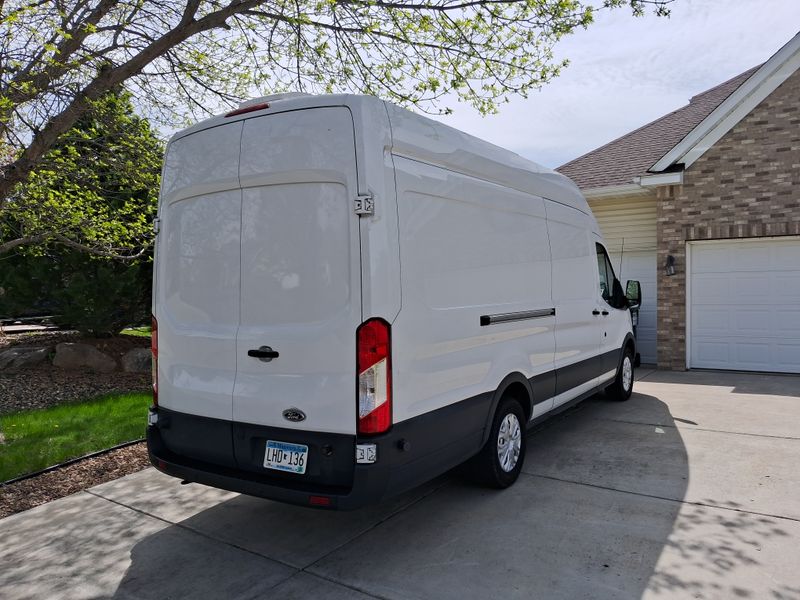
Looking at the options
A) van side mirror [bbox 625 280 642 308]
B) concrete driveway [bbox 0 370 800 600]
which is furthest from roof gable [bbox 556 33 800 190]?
concrete driveway [bbox 0 370 800 600]

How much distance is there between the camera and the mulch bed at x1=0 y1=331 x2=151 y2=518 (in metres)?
4.84

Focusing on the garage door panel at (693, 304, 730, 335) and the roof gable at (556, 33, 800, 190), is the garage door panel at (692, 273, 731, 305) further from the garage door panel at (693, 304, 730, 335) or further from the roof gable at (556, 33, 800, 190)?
the roof gable at (556, 33, 800, 190)

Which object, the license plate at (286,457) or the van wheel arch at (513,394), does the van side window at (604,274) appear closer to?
the van wheel arch at (513,394)

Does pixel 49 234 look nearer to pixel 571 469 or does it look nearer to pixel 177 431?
pixel 177 431

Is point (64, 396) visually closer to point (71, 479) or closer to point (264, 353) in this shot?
point (71, 479)

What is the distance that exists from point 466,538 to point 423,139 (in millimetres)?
2581

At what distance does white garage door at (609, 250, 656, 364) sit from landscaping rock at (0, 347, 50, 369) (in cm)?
1081

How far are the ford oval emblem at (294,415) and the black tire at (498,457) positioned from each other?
1602 millimetres

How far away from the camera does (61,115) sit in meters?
5.55

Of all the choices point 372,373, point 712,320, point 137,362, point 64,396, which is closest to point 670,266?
point 712,320

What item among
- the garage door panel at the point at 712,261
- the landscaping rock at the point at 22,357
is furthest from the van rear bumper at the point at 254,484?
the garage door panel at the point at 712,261

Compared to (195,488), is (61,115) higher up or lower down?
higher up

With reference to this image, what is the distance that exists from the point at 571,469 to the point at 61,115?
5709mm

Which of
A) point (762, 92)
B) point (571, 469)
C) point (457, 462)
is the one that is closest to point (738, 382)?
point (762, 92)
